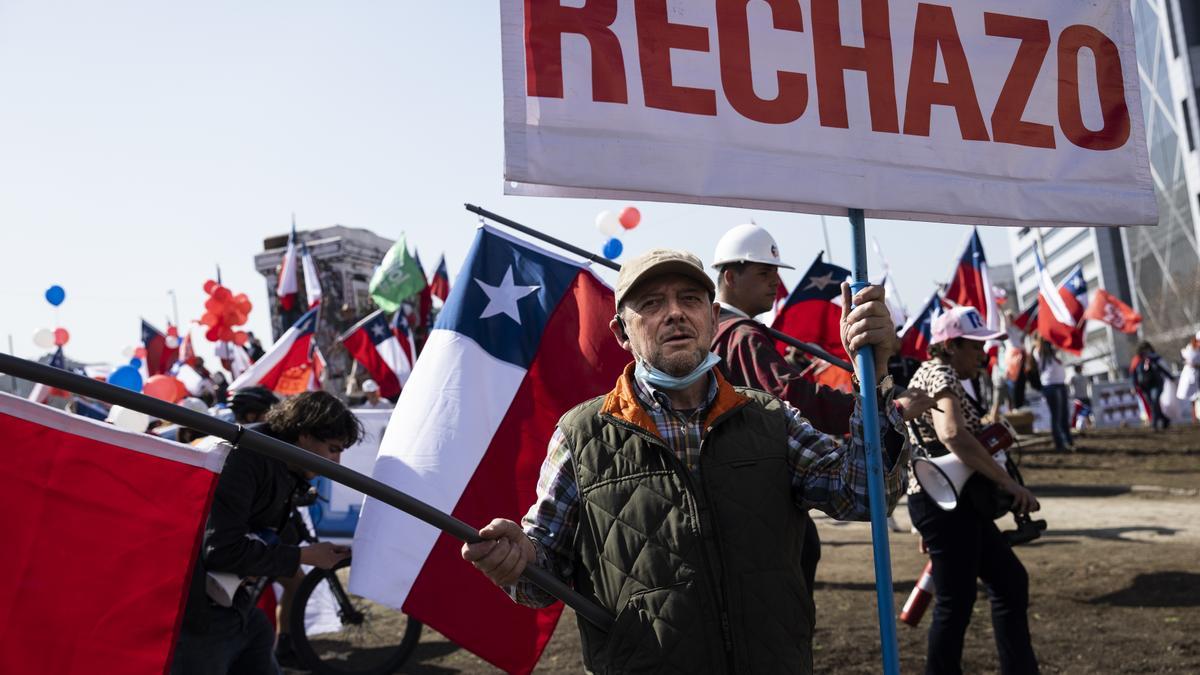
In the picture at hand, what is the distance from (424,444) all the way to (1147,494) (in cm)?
1176

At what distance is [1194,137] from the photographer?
66312 millimetres

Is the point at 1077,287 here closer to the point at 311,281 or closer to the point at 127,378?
the point at 311,281

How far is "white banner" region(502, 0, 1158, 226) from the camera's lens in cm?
267

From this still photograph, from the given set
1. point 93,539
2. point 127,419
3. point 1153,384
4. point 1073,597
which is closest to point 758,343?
point 93,539

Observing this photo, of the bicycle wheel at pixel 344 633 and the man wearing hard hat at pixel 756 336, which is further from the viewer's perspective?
the bicycle wheel at pixel 344 633

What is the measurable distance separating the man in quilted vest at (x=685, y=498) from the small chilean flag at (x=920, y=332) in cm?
1008

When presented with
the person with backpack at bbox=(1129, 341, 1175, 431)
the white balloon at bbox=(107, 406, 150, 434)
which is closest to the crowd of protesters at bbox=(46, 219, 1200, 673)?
the white balloon at bbox=(107, 406, 150, 434)

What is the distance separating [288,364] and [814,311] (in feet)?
21.0

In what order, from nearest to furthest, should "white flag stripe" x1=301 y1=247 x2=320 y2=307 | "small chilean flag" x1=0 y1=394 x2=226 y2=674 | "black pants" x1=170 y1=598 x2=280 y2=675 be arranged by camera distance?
"small chilean flag" x1=0 y1=394 x2=226 y2=674, "black pants" x1=170 y1=598 x2=280 y2=675, "white flag stripe" x1=301 y1=247 x2=320 y2=307

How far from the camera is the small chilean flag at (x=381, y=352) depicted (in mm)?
15305

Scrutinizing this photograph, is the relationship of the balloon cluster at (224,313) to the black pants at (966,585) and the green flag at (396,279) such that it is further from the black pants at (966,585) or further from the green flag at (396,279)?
the black pants at (966,585)

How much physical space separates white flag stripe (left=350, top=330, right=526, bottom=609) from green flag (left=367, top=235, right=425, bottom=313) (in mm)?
14035

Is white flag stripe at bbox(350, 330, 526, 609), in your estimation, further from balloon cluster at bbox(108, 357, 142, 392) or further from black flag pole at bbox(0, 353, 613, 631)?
balloon cluster at bbox(108, 357, 142, 392)

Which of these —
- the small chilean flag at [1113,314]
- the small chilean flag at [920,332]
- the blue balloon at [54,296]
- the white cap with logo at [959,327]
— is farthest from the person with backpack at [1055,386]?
the blue balloon at [54,296]
